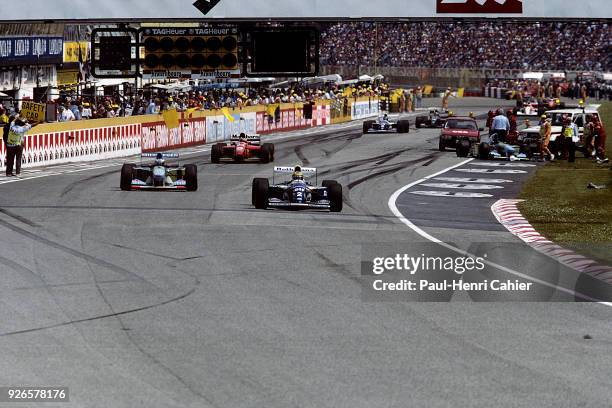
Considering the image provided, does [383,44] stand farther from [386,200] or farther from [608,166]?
[386,200]

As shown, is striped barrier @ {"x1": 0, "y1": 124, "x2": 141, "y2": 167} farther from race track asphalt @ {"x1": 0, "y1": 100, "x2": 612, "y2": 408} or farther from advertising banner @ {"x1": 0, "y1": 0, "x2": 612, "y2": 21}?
race track asphalt @ {"x1": 0, "y1": 100, "x2": 612, "y2": 408}

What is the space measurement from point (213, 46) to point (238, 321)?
55.4 feet

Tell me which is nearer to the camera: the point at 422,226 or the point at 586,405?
the point at 586,405

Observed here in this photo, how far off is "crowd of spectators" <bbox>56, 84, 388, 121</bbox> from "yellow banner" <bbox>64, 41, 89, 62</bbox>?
3.27 meters

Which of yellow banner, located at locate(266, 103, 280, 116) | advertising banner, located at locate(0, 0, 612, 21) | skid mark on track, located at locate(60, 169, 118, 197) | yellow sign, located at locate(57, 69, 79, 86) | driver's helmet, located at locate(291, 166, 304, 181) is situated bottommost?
skid mark on track, located at locate(60, 169, 118, 197)

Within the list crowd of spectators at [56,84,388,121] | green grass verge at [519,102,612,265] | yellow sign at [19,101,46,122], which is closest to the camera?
green grass verge at [519,102,612,265]

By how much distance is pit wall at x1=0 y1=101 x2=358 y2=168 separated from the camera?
1268 inches

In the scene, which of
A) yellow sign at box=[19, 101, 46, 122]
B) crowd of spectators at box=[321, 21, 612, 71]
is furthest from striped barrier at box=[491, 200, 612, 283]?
crowd of spectators at box=[321, 21, 612, 71]

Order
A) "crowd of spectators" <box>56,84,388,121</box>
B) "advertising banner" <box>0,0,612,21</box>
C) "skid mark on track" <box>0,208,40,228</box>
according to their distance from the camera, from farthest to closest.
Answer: "crowd of spectators" <box>56,84,388,121</box>, "advertising banner" <box>0,0,612,21</box>, "skid mark on track" <box>0,208,40,228</box>

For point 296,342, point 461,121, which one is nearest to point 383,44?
point 461,121

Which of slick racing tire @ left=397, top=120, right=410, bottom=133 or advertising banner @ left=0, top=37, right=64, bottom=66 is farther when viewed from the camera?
slick racing tire @ left=397, top=120, right=410, bottom=133

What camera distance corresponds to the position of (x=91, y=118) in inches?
1463

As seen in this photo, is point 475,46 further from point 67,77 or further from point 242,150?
point 242,150

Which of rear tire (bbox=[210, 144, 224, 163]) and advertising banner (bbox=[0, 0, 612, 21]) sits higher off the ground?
advertising banner (bbox=[0, 0, 612, 21])
